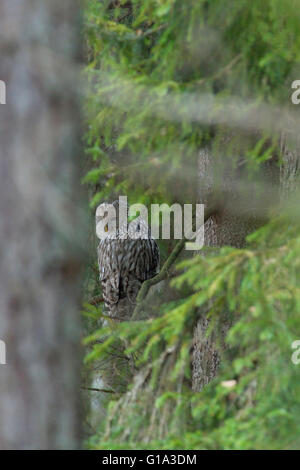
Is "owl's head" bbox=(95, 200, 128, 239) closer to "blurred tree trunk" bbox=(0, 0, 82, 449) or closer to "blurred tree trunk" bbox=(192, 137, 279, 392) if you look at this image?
"blurred tree trunk" bbox=(192, 137, 279, 392)

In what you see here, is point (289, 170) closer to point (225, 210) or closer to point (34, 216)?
point (225, 210)

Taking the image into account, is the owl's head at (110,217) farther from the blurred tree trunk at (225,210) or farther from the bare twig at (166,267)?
the blurred tree trunk at (225,210)

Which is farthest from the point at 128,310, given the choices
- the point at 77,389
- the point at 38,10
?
the point at 38,10

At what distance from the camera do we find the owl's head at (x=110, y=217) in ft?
20.5

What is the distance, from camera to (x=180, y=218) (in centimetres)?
645

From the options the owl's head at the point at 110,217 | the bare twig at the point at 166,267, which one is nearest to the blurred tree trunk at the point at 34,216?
the bare twig at the point at 166,267

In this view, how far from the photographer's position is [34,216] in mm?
3061

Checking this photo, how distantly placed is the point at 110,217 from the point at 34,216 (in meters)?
3.37

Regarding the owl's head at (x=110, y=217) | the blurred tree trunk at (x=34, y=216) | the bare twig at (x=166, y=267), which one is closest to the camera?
the blurred tree trunk at (x=34, y=216)

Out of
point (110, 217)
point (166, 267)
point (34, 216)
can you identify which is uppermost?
point (34, 216)

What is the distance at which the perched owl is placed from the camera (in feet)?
21.2

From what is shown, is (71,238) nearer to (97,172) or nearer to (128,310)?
(97,172)

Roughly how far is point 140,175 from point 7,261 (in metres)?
1.45

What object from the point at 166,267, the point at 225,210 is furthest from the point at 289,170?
the point at 166,267
